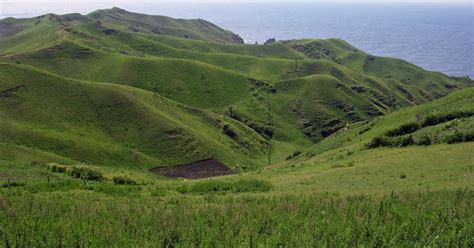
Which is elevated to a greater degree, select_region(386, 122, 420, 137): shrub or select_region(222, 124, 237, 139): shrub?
select_region(386, 122, 420, 137): shrub

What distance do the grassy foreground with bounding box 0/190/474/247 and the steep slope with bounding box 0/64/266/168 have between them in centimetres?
5003

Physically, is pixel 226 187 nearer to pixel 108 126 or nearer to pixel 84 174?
pixel 84 174

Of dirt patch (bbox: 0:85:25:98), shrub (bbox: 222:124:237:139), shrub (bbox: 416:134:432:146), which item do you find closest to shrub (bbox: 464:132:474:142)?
shrub (bbox: 416:134:432:146)

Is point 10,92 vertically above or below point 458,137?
below

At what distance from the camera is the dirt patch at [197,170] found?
74.5m

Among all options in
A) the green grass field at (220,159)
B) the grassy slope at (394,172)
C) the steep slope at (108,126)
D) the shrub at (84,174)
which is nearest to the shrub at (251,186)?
the green grass field at (220,159)

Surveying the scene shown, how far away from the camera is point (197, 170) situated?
258ft

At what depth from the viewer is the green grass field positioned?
17469mm

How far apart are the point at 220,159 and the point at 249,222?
65669 millimetres

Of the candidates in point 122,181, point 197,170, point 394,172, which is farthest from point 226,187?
point 197,170

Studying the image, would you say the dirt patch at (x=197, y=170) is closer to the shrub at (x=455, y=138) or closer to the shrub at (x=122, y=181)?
the shrub at (x=122, y=181)

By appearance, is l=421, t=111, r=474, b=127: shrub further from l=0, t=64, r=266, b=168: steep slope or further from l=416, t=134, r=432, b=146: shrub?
l=0, t=64, r=266, b=168: steep slope

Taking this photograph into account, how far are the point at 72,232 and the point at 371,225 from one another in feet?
40.4

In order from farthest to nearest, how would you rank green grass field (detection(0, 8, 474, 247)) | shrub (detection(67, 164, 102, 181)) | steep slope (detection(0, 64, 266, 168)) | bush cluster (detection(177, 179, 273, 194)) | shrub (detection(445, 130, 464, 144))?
steep slope (detection(0, 64, 266, 168)) → shrub (detection(445, 130, 464, 144)) → shrub (detection(67, 164, 102, 181)) → bush cluster (detection(177, 179, 273, 194)) → green grass field (detection(0, 8, 474, 247))
